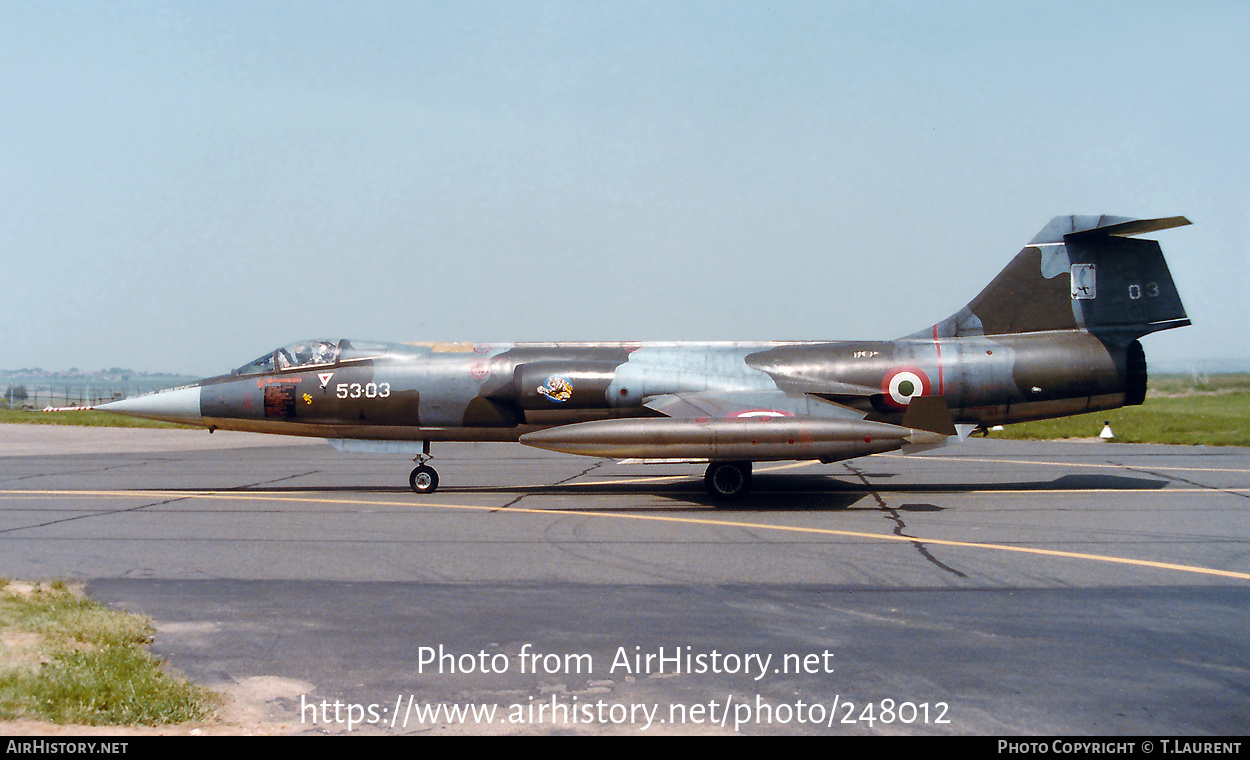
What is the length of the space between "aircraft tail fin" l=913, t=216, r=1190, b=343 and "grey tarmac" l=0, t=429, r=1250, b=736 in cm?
292

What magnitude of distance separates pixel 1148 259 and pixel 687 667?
13.2 metres

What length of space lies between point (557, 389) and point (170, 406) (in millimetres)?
7045

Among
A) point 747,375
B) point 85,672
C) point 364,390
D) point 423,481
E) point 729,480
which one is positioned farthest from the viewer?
point 423,481

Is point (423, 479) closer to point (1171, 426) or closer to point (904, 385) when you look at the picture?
point (904, 385)

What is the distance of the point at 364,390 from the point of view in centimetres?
1563

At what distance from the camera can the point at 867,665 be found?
613 centimetres

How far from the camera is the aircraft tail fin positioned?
49.5 ft

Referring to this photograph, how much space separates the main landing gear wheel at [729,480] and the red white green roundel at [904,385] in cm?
293

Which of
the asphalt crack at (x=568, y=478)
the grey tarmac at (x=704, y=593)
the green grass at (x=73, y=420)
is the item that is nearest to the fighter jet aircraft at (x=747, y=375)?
the asphalt crack at (x=568, y=478)

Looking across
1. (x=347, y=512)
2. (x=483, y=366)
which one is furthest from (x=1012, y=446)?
(x=347, y=512)

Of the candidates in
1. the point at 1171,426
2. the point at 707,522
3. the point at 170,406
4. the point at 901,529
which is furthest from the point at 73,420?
the point at 1171,426

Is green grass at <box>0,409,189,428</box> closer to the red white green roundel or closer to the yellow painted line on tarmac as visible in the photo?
the yellow painted line on tarmac

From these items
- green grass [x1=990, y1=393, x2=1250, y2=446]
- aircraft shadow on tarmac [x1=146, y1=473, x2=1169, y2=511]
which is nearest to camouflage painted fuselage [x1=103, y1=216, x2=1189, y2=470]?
aircraft shadow on tarmac [x1=146, y1=473, x2=1169, y2=511]

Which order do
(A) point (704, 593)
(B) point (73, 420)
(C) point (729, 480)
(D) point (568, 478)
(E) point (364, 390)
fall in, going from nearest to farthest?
Result: (A) point (704, 593), (C) point (729, 480), (E) point (364, 390), (D) point (568, 478), (B) point (73, 420)
